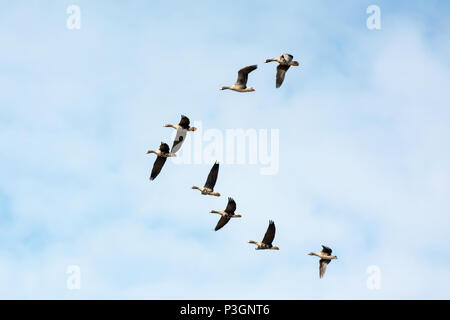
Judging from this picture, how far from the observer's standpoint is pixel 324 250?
68.1m

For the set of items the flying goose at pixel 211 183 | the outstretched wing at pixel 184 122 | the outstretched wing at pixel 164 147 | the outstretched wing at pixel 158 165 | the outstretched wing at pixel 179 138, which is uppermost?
the outstretched wing at pixel 184 122

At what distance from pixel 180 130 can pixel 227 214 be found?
693 centimetres

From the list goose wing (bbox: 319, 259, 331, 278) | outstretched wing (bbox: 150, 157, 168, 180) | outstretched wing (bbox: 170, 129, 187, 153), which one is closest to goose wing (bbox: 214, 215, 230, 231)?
outstretched wing (bbox: 150, 157, 168, 180)

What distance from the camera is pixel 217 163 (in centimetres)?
6650

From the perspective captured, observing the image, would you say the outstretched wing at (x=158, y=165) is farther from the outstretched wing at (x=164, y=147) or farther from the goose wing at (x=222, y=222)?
the goose wing at (x=222, y=222)

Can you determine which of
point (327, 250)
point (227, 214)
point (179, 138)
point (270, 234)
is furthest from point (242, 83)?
point (327, 250)

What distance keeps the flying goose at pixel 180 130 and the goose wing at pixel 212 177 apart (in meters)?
2.84

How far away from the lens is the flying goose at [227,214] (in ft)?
220

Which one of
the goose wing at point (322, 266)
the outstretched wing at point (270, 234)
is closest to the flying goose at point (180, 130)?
the outstretched wing at point (270, 234)

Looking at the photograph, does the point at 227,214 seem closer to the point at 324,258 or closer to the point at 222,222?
the point at 222,222
